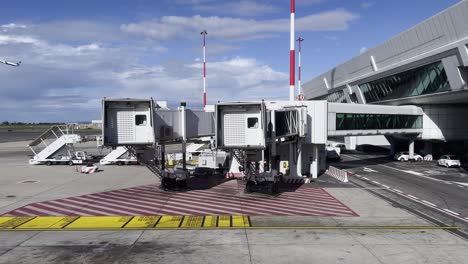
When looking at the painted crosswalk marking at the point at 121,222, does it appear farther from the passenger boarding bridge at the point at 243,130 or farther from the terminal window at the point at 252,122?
the terminal window at the point at 252,122

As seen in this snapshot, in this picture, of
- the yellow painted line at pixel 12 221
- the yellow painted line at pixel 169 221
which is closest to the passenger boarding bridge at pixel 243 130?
the yellow painted line at pixel 169 221

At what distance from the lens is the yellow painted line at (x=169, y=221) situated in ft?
81.1

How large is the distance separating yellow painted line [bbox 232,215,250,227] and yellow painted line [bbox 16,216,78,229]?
10.7 meters

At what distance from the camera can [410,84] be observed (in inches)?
2458

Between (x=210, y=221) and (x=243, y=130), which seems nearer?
(x=210, y=221)

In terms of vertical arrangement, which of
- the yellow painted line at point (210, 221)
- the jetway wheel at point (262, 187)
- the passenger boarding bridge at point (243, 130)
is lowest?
the yellow painted line at point (210, 221)

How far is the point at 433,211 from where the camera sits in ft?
97.8

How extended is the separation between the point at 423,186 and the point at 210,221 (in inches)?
1079

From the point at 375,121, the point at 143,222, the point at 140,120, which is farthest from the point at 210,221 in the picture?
the point at 375,121

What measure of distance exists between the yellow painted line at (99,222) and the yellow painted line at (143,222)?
0.48m

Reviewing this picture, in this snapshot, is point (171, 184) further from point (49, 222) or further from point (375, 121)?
point (375, 121)

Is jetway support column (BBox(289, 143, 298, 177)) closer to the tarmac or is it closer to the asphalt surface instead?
the asphalt surface

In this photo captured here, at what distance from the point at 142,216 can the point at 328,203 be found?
49.6ft

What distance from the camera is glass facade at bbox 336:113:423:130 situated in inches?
2088
